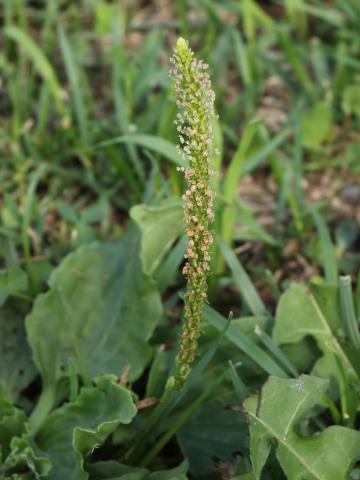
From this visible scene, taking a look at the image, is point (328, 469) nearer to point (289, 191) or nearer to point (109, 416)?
point (109, 416)

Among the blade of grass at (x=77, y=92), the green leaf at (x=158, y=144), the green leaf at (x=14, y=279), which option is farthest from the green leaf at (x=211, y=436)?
the blade of grass at (x=77, y=92)

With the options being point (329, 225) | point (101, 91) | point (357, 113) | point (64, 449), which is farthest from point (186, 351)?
point (101, 91)

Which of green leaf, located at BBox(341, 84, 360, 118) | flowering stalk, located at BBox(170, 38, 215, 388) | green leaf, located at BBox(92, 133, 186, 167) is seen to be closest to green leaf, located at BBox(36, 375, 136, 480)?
flowering stalk, located at BBox(170, 38, 215, 388)

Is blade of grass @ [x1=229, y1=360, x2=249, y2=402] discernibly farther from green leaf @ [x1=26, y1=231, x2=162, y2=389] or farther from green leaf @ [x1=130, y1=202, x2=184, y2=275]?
green leaf @ [x1=130, y1=202, x2=184, y2=275]

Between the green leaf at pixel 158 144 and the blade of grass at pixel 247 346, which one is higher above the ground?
the green leaf at pixel 158 144

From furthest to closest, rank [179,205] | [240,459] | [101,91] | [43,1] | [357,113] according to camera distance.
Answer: [43,1]
[101,91]
[357,113]
[179,205]
[240,459]

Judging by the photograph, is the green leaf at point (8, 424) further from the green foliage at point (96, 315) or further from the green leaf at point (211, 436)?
the green leaf at point (211, 436)
